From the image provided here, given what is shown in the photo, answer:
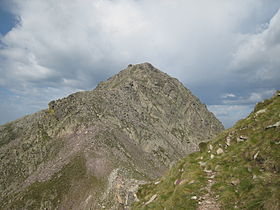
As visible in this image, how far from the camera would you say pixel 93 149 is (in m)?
83.2

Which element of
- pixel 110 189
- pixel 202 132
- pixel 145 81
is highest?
pixel 145 81

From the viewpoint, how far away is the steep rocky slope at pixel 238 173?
11883 millimetres

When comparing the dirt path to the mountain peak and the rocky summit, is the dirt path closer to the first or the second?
the rocky summit

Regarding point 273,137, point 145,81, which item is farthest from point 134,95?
point 273,137

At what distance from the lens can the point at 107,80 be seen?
19500cm

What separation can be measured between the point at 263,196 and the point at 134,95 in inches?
5574

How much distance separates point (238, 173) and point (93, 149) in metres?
74.4

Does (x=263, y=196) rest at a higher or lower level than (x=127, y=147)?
lower

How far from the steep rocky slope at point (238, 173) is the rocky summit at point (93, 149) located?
20.3 metres

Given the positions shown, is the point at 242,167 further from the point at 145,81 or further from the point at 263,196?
the point at 145,81

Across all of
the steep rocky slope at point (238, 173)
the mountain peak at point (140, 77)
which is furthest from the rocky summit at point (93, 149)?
the steep rocky slope at point (238, 173)

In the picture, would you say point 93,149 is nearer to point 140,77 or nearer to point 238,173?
point 238,173

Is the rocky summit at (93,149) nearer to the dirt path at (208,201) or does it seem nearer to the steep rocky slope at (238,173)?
the steep rocky slope at (238,173)

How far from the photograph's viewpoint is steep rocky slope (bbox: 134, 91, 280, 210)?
11.9 m
